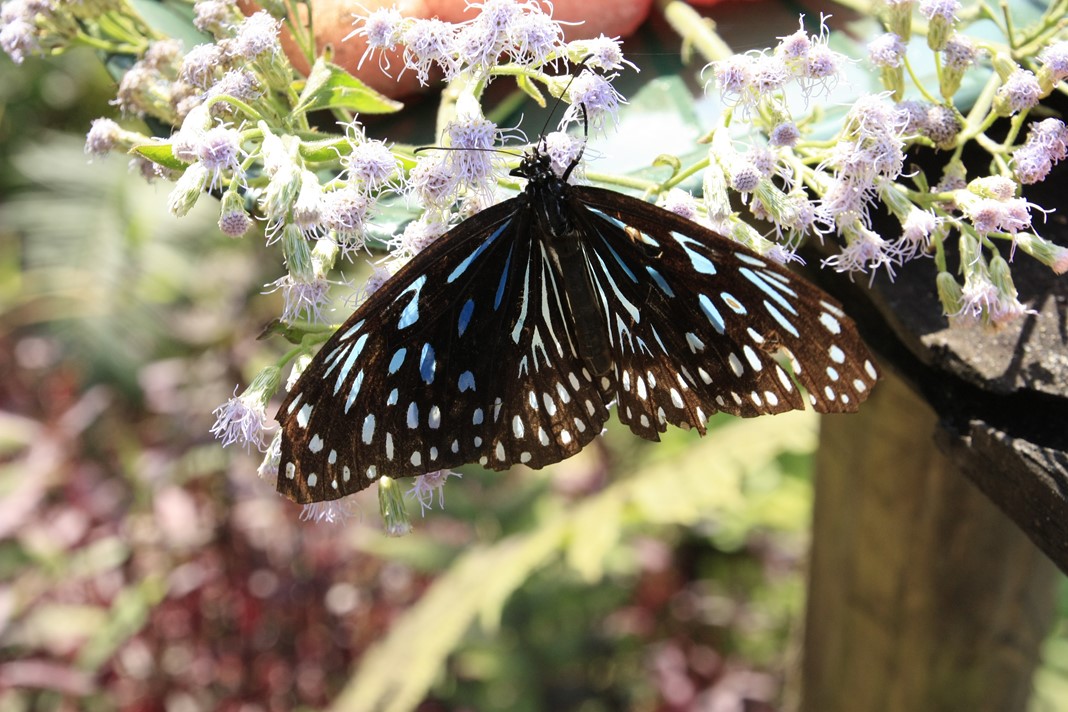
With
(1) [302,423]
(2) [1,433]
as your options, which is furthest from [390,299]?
(2) [1,433]

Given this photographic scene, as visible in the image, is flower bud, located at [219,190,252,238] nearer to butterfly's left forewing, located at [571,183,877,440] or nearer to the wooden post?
butterfly's left forewing, located at [571,183,877,440]

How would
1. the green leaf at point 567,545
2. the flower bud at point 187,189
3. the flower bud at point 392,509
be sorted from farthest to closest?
the green leaf at point 567,545, the flower bud at point 392,509, the flower bud at point 187,189

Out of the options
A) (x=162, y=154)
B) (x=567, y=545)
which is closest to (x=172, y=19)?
(x=162, y=154)

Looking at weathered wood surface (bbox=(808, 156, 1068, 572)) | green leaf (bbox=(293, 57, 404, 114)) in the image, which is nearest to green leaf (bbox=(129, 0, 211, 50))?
green leaf (bbox=(293, 57, 404, 114))

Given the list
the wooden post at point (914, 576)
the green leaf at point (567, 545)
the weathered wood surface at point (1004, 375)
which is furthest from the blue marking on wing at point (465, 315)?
the green leaf at point (567, 545)

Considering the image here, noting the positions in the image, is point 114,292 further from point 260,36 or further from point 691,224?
point 691,224

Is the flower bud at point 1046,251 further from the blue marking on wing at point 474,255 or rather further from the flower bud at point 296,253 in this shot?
the flower bud at point 296,253

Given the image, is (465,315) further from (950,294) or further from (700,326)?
(950,294)
